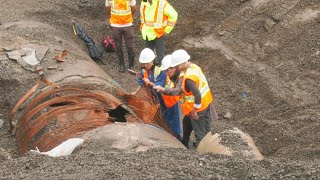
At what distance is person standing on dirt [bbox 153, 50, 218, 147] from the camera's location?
7.42 metres

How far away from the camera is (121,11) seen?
10.6m

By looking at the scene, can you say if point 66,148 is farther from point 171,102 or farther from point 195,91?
point 171,102

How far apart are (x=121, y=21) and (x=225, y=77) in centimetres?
248

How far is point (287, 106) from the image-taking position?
934cm

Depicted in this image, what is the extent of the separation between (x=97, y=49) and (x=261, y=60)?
3630 millimetres

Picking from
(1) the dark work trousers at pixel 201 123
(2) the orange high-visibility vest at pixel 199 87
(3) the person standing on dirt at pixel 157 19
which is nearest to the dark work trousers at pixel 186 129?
(1) the dark work trousers at pixel 201 123

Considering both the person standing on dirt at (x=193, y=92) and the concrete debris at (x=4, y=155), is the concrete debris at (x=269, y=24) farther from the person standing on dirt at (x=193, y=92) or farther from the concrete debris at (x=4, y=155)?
the concrete debris at (x=4, y=155)

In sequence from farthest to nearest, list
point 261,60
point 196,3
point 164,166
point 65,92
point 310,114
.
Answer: point 196,3 < point 261,60 < point 310,114 < point 65,92 < point 164,166

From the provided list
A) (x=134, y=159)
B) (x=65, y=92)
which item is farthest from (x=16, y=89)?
(x=134, y=159)

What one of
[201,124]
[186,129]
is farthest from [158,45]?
[201,124]

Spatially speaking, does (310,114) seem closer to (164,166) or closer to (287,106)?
(287,106)

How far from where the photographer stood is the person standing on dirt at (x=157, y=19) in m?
10.0

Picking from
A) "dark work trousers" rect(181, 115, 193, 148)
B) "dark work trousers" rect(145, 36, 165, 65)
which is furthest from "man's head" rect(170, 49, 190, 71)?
"dark work trousers" rect(145, 36, 165, 65)

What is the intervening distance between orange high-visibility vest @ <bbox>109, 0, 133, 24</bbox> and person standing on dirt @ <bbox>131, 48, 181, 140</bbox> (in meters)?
2.50
